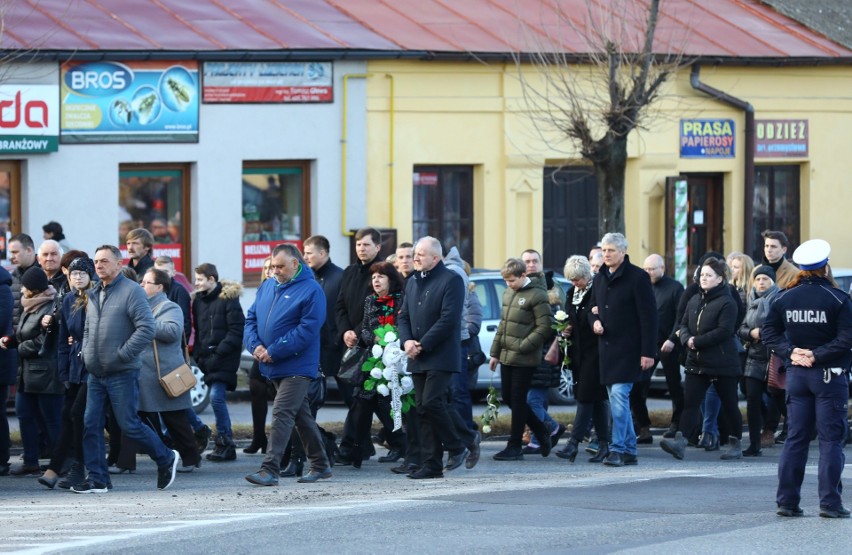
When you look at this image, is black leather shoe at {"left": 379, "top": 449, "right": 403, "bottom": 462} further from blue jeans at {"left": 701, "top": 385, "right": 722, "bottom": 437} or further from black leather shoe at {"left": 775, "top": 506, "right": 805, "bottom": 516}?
black leather shoe at {"left": 775, "top": 506, "right": 805, "bottom": 516}

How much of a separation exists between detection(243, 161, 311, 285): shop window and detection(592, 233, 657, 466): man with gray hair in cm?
1057

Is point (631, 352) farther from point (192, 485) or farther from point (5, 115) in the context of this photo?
point (5, 115)

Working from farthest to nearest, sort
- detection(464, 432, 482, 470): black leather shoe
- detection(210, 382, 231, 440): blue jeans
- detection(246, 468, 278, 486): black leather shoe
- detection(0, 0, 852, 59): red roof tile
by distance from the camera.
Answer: detection(0, 0, 852, 59): red roof tile → detection(210, 382, 231, 440): blue jeans → detection(464, 432, 482, 470): black leather shoe → detection(246, 468, 278, 486): black leather shoe

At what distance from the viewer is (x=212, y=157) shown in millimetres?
23094

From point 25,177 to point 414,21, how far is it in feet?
22.1

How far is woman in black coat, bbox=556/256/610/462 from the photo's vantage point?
1423cm

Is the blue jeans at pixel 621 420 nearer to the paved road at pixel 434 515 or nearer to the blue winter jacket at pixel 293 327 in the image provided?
the paved road at pixel 434 515

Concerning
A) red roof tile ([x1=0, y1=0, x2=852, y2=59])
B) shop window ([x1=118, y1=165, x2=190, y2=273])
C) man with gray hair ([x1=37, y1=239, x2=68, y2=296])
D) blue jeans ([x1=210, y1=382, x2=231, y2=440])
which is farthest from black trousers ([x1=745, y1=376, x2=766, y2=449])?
shop window ([x1=118, y1=165, x2=190, y2=273])

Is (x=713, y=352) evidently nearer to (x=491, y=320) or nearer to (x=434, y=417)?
(x=434, y=417)

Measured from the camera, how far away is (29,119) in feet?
70.4

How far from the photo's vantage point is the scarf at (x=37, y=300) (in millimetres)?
13273

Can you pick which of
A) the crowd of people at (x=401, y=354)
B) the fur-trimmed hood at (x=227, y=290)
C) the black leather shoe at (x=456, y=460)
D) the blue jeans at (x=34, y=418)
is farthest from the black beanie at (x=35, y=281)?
the black leather shoe at (x=456, y=460)

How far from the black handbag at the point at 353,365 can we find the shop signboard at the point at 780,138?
1528cm

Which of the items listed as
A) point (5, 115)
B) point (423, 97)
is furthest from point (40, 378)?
point (423, 97)
